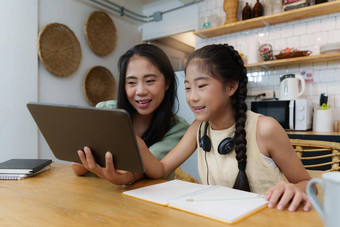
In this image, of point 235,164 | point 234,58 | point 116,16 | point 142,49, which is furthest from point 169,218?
point 116,16

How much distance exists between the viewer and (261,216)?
584 mm

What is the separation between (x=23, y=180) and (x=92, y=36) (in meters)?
2.96

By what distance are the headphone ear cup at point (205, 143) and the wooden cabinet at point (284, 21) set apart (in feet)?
6.94

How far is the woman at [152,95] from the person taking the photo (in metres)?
1.38

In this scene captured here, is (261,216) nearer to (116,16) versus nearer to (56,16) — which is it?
(56,16)

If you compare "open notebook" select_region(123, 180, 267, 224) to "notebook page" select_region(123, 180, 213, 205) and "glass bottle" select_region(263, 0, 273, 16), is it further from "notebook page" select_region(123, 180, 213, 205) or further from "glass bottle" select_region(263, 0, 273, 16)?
"glass bottle" select_region(263, 0, 273, 16)

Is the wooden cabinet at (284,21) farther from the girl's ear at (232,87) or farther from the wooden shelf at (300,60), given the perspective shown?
the girl's ear at (232,87)

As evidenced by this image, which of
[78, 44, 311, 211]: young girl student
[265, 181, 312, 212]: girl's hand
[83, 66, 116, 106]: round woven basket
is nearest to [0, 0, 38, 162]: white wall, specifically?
[83, 66, 116, 106]: round woven basket

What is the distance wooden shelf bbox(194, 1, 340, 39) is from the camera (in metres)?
2.70

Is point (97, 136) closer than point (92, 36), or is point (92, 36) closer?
point (97, 136)

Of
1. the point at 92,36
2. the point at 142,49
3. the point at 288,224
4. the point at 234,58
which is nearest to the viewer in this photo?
the point at 288,224

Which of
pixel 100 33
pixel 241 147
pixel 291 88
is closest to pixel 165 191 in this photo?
pixel 241 147

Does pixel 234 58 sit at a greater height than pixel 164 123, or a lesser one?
greater

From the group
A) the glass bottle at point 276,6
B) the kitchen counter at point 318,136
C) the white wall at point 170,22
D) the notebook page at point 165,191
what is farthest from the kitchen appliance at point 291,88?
the notebook page at point 165,191
